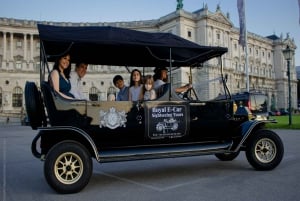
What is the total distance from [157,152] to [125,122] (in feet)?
2.75

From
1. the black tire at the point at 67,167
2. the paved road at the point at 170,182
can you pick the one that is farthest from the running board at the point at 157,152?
the paved road at the point at 170,182

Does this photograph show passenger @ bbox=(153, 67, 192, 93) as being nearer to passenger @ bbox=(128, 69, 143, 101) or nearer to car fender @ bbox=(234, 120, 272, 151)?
passenger @ bbox=(128, 69, 143, 101)

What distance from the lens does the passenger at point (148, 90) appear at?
271 inches

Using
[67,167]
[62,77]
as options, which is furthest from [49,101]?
[67,167]

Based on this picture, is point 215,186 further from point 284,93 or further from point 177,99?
point 284,93

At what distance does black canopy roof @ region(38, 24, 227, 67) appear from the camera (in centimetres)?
625

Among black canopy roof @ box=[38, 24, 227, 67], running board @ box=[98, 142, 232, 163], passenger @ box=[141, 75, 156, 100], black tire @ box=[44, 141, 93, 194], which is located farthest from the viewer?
passenger @ box=[141, 75, 156, 100]

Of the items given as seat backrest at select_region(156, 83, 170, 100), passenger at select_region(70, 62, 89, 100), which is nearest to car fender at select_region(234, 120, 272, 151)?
seat backrest at select_region(156, 83, 170, 100)

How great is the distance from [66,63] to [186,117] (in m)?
2.63

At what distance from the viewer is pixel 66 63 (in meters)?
6.71

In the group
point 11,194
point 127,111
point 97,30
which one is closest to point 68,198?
point 11,194

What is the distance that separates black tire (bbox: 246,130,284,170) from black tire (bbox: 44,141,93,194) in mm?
3576

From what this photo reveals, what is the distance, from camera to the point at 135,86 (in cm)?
737

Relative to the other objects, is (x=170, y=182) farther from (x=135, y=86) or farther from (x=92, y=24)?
(x=92, y=24)
